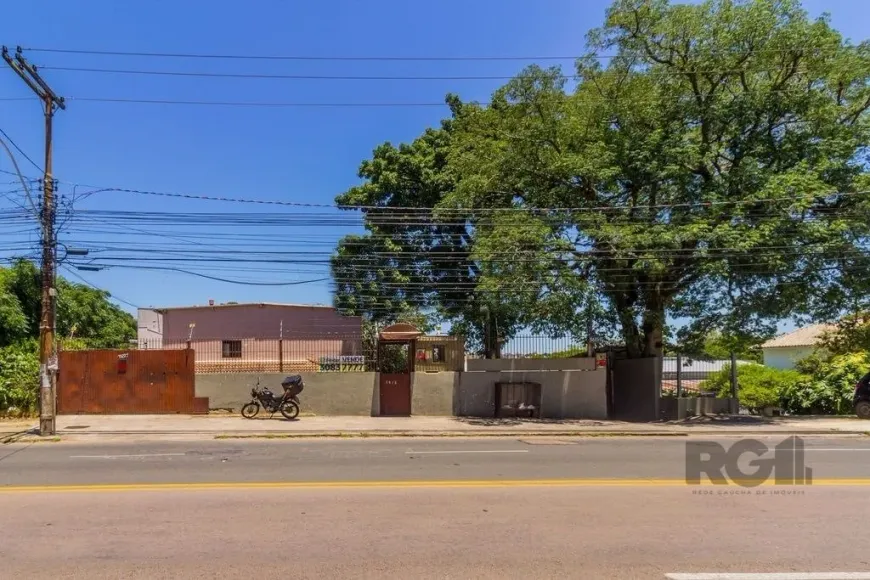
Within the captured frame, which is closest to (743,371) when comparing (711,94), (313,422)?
(711,94)

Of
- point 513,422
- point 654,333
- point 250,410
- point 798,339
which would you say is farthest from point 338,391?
point 798,339

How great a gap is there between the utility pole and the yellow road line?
7.57 meters

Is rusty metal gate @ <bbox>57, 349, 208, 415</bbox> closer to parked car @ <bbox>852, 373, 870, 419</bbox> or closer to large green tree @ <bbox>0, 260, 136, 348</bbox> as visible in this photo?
large green tree @ <bbox>0, 260, 136, 348</bbox>

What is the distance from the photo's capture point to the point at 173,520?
661 centimetres

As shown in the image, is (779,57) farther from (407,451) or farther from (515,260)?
(407,451)

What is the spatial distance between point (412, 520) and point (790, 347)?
4724 centimetres

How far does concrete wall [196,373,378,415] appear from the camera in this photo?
20.4 m

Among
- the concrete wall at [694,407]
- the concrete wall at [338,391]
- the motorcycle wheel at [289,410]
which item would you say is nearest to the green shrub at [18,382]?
the concrete wall at [338,391]

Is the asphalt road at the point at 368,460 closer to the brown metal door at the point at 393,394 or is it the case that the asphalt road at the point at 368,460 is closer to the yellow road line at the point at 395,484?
the yellow road line at the point at 395,484

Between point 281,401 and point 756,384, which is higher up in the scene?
point 281,401

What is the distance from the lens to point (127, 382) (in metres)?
19.9

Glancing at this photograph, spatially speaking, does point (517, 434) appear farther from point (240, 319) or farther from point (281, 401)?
point (240, 319)

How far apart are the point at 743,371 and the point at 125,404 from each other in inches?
1106

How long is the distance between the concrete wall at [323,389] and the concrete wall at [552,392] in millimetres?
3025
